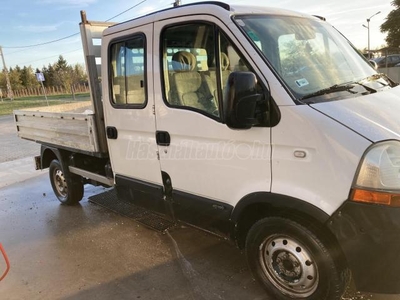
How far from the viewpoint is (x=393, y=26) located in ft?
115

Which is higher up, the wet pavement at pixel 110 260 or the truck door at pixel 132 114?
the truck door at pixel 132 114

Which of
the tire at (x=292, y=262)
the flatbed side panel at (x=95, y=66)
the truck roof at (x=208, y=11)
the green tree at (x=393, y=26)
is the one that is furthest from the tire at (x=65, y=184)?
the green tree at (x=393, y=26)

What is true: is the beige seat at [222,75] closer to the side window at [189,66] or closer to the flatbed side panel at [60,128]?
the side window at [189,66]

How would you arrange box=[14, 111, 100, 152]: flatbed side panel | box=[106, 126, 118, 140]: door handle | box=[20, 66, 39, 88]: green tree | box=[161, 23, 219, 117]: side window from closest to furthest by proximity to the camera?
box=[161, 23, 219, 117]: side window < box=[106, 126, 118, 140]: door handle < box=[14, 111, 100, 152]: flatbed side panel < box=[20, 66, 39, 88]: green tree

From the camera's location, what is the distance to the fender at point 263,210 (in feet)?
7.67

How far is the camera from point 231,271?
3.33 meters

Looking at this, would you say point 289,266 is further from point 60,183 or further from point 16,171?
point 16,171

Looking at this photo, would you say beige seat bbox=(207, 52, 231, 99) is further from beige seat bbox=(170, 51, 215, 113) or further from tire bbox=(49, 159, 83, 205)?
tire bbox=(49, 159, 83, 205)

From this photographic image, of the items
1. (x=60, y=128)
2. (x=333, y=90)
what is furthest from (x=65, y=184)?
(x=333, y=90)

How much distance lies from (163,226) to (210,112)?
2053 mm

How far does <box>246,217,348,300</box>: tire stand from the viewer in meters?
2.43

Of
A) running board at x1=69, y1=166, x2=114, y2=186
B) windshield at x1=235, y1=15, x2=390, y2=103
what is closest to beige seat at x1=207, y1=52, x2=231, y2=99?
windshield at x1=235, y1=15, x2=390, y2=103

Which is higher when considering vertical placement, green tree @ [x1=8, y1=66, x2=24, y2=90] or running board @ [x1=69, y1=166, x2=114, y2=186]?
green tree @ [x1=8, y1=66, x2=24, y2=90]

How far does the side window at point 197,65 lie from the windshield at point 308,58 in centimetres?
23
